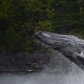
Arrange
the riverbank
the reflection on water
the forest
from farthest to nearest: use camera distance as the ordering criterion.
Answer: the forest → the riverbank → the reflection on water

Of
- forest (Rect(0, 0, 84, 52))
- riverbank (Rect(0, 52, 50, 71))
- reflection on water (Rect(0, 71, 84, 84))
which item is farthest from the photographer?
forest (Rect(0, 0, 84, 52))

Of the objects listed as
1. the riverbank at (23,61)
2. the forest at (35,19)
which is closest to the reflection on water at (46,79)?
the riverbank at (23,61)

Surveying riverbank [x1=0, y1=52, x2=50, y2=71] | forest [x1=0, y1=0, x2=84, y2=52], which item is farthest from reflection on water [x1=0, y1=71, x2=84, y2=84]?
forest [x1=0, y1=0, x2=84, y2=52]

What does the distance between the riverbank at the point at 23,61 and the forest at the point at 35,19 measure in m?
1.58

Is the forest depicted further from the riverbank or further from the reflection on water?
the reflection on water

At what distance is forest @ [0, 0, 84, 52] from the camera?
3738 cm

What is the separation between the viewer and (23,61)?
1324 inches

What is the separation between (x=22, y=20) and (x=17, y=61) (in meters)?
10.8

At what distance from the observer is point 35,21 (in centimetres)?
4144

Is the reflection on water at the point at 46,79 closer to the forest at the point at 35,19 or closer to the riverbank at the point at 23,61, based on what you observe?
the riverbank at the point at 23,61

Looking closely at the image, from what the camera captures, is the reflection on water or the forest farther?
the forest

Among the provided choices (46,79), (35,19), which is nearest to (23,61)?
(35,19)

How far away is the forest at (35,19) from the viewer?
123 feet

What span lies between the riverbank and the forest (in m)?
1.58
